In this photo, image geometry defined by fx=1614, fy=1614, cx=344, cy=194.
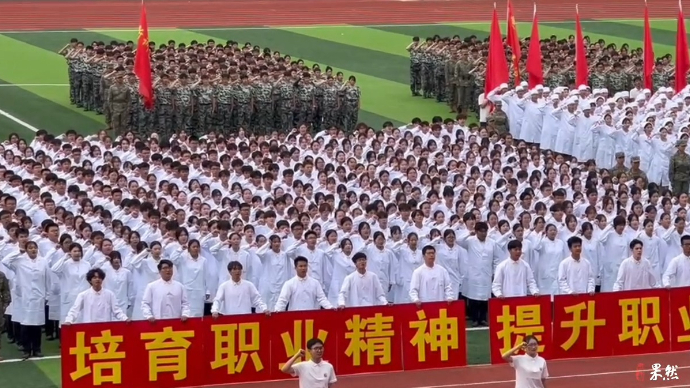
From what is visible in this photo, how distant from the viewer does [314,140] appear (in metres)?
25.9

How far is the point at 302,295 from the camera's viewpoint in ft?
58.9

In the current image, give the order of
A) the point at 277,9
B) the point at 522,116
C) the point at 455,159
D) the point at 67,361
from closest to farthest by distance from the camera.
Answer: the point at 67,361 < the point at 455,159 < the point at 522,116 < the point at 277,9

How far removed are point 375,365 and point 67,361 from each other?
332cm

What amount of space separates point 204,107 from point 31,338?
12.5m

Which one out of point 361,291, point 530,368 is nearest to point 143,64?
point 361,291

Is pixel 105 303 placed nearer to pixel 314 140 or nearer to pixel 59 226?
pixel 59 226

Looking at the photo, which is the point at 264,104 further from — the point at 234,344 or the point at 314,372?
the point at 314,372

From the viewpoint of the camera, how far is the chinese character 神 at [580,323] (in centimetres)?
1775

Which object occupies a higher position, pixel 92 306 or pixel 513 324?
pixel 92 306

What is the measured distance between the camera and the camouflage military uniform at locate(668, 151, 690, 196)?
25.4 m

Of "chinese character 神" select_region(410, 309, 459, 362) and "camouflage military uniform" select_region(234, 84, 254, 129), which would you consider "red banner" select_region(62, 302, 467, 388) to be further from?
"camouflage military uniform" select_region(234, 84, 254, 129)

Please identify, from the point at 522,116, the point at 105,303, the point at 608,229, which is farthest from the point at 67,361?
the point at 522,116

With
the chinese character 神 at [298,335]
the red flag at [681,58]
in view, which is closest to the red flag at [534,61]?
the red flag at [681,58]

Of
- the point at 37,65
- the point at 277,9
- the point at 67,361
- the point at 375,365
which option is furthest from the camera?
the point at 277,9
